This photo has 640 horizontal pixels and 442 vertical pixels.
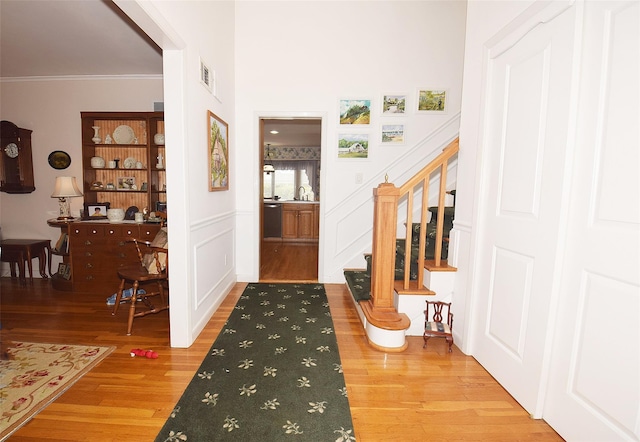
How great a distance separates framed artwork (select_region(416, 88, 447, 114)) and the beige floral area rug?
4233 millimetres

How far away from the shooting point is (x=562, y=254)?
155 cm

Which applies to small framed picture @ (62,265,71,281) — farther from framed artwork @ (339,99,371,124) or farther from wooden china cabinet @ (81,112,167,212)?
framed artwork @ (339,99,371,124)

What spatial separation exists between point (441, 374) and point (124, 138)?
4833mm

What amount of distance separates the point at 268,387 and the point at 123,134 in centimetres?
413

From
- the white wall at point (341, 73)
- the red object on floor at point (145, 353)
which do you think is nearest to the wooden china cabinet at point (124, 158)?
the white wall at point (341, 73)

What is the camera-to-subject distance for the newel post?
2428 millimetres

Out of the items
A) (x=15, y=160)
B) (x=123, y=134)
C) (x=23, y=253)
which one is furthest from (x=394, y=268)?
(x=15, y=160)

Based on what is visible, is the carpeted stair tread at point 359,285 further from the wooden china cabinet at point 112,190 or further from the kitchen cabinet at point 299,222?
the kitchen cabinet at point 299,222

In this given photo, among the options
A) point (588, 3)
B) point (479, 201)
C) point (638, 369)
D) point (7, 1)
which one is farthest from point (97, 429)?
point (7, 1)

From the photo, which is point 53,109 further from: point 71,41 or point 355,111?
point 355,111

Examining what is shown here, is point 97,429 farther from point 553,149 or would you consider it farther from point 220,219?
point 553,149

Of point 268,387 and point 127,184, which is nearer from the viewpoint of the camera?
point 268,387

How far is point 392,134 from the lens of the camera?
12.8ft

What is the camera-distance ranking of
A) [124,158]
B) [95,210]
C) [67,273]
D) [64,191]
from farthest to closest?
[124,158], [95,210], [64,191], [67,273]
